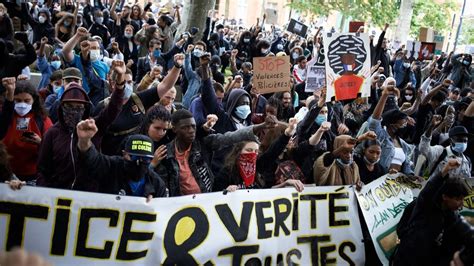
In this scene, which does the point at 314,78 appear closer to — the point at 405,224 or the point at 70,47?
the point at 70,47

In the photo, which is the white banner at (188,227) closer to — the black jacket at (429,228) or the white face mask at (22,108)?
the black jacket at (429,228)

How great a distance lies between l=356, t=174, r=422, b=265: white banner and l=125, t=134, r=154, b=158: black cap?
7.05 ft

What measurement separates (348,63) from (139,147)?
363 cm

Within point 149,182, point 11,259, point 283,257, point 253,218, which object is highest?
point 11,259

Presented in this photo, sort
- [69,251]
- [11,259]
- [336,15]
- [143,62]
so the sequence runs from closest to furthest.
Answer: [11,259]
[69,251]
[143,62]
[336,15]

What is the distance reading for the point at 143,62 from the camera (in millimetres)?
8883

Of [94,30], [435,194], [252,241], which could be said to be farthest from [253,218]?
[94,30]

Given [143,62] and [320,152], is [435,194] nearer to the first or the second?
[320,152]

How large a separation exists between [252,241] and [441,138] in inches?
147

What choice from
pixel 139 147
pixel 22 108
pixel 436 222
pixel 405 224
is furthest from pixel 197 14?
pixel 436 222

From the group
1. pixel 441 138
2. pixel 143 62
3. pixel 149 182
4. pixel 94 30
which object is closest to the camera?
pixel 149 182

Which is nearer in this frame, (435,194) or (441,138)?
(435,194)

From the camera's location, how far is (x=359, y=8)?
→ 33281 mm

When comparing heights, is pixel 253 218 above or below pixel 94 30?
below
